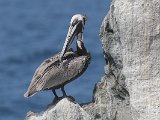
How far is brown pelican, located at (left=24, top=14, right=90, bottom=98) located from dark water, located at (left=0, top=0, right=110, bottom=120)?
983 cm

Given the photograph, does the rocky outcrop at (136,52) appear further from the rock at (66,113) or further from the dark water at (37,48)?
the dark water at (37,48)

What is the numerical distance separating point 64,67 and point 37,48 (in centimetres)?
1670

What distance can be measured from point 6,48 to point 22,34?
158 centimetres

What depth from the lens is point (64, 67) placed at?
37.8ft

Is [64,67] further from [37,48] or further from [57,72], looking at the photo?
[37,48]

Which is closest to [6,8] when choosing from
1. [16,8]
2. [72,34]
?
[16,8]

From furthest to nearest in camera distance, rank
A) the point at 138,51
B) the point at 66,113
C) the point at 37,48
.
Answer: the point at 37,48, the point at 66,113, the point at 138,51

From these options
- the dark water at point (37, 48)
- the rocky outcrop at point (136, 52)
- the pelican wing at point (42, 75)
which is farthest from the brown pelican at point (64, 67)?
the dark water at point (37, 48)

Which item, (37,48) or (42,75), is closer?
(42,75)

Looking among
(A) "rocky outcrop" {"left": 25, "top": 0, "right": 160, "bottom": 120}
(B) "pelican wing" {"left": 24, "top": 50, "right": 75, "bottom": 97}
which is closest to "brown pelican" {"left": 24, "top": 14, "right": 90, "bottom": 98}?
(B) "pelican wing" {"left": 24, "top": 50, "right": 75, "bottom": 97}

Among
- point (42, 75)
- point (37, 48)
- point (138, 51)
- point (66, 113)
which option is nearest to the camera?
point (138, 51)

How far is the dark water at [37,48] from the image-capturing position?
78.9 feet

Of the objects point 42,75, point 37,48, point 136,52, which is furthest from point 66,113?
point 37,48

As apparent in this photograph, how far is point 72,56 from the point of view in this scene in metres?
11.7
